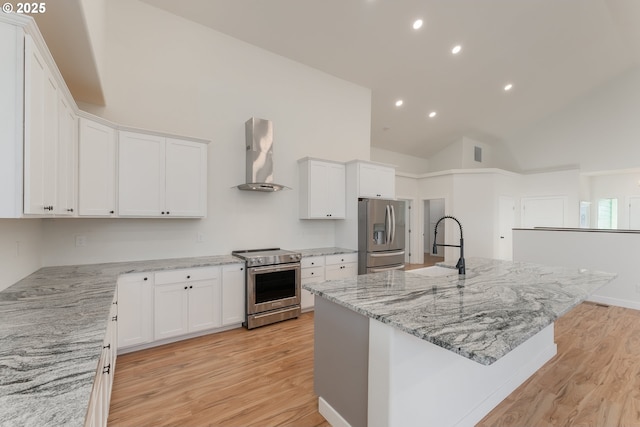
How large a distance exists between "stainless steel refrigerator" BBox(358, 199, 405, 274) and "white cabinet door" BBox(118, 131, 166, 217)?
2764mm

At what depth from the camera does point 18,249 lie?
224 centimetres

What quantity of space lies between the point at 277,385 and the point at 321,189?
280cm

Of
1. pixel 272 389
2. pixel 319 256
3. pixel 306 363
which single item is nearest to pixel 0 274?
pixel 272 389

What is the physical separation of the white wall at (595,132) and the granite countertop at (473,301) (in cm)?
707

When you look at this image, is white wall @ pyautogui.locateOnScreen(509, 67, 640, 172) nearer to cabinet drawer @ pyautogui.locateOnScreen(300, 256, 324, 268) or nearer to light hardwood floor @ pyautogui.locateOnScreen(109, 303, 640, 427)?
light hardwood floor @ pyautogui.locateOnScreen(109, 303, 640, 427)

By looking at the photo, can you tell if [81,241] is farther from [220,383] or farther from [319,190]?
[319,190]

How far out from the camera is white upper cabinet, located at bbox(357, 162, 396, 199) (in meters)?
4.56

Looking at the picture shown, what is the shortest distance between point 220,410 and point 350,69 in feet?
16.6

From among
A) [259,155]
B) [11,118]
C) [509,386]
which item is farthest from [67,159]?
[509,386]

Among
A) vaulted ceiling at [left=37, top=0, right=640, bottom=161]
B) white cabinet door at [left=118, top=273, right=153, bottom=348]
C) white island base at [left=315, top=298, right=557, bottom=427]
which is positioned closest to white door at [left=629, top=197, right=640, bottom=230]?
vaulted ceiling at [left=37, top=0, right=640, bottom=161]

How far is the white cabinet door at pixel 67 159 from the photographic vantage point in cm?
203

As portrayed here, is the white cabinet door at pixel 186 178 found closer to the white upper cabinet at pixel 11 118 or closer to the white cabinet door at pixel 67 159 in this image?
the white cabinet door at pixel 67 159

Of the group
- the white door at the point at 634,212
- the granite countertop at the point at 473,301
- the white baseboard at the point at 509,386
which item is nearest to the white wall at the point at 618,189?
the white door at the point at 634,212

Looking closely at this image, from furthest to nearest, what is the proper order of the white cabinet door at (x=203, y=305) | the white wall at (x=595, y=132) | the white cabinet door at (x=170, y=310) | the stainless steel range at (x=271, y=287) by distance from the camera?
the white wall at (x=595, y=132) → the stainless steel range at (x=271, y=287) → the white cabinet door at (x=203, y=305) → the white cabinet door at (x=170, y=310)
